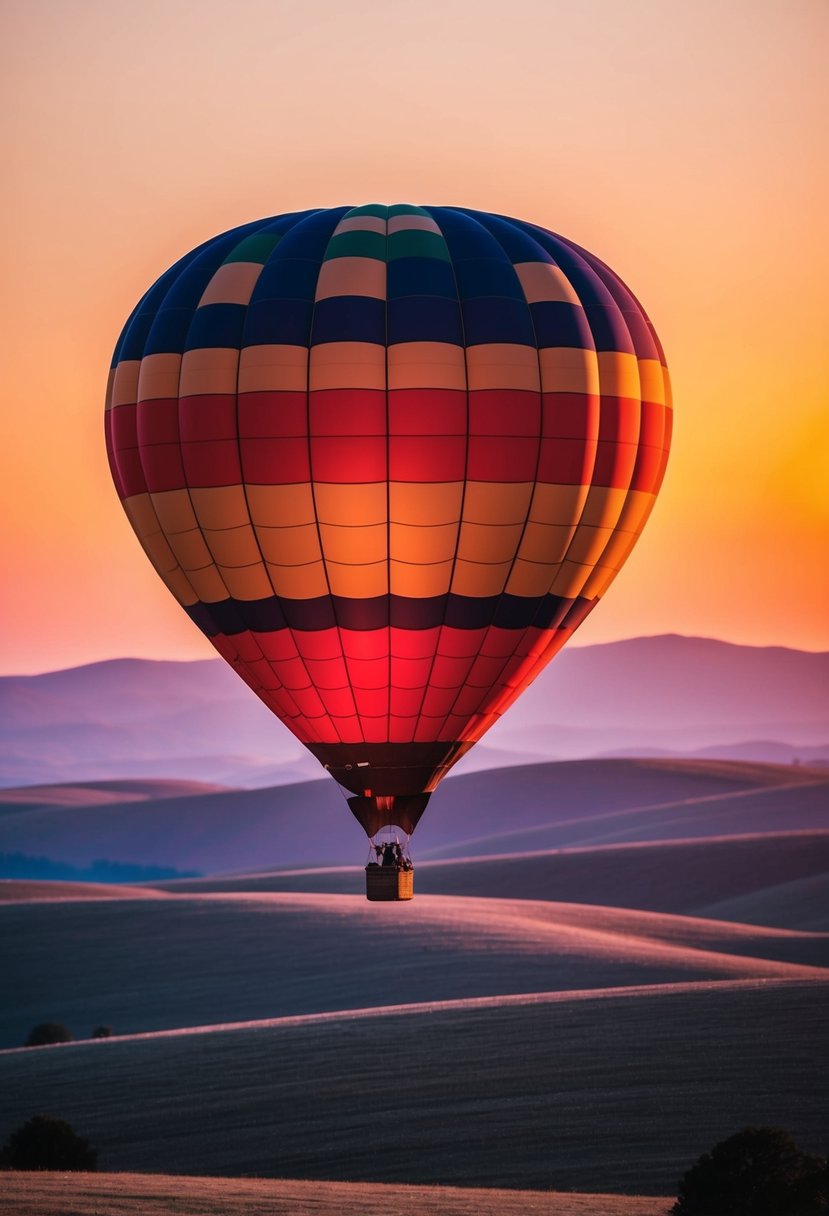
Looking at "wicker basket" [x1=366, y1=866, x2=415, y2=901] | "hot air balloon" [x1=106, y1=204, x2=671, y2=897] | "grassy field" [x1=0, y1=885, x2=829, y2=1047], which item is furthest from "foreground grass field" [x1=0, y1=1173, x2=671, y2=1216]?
"grassy field" [x1=0, y1=885, x2=829, y2=1047]

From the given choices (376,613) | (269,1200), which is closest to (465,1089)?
(269,1200)

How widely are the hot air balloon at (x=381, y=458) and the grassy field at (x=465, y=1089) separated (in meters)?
6.52

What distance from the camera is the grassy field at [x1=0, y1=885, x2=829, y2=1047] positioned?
5297 cm

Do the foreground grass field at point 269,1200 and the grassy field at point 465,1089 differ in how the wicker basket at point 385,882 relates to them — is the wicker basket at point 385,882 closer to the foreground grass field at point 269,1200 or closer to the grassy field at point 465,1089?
the foreground grass field at point 269,1200

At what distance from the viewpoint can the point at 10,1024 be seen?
5512cm

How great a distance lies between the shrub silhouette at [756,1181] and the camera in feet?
64.1

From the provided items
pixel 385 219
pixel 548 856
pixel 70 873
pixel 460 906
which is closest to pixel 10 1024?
pixel 460 906

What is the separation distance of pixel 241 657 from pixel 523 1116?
32.0 ft

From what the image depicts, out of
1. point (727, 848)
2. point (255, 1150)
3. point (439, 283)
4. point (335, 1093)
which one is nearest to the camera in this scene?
point (439, 283)

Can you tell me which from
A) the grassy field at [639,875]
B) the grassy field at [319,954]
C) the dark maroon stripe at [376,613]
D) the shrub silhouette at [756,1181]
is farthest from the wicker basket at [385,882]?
the grassy field at [639,875]

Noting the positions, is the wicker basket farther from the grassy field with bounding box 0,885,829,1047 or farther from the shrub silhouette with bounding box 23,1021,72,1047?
the shrub silhouette with bounding box 23,1021,72,1047

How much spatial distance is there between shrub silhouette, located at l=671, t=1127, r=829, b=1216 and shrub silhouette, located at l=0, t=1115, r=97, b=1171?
10.1 m

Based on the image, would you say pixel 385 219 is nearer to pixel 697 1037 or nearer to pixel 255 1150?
pixel 255 1150

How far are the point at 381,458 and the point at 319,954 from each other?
3882 centimetres
